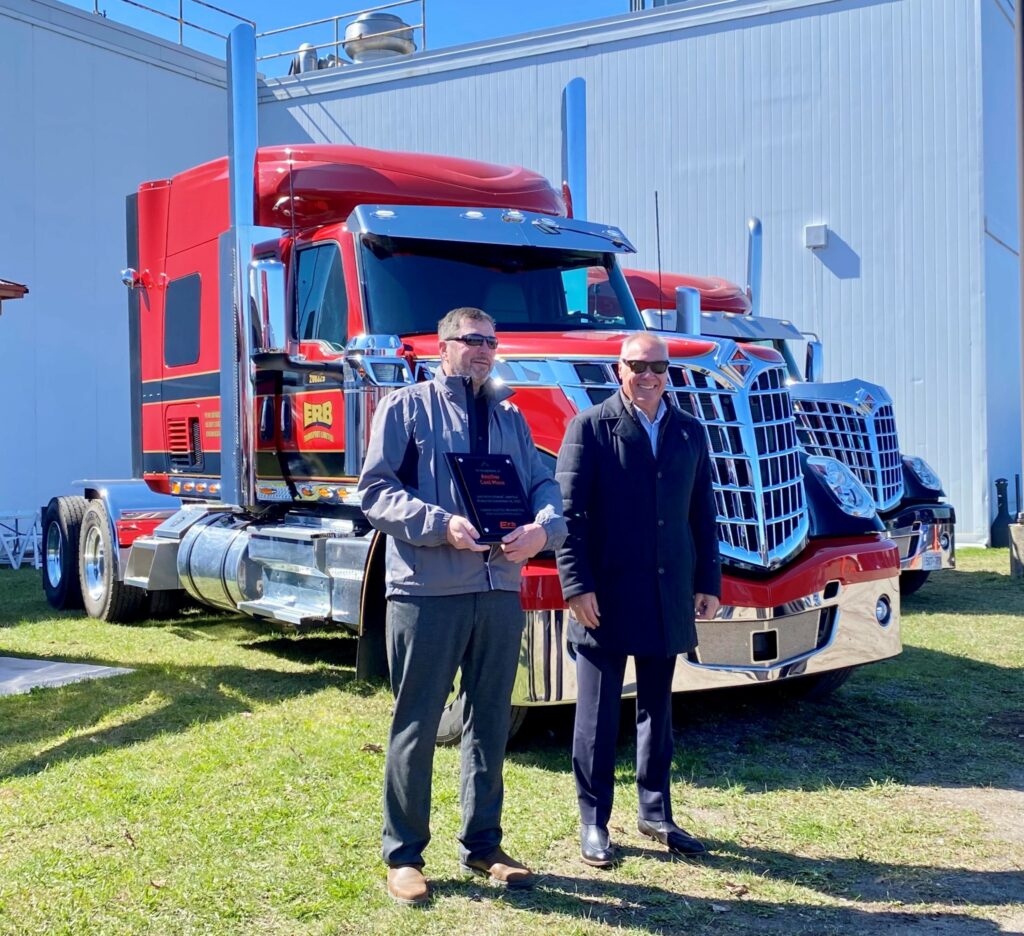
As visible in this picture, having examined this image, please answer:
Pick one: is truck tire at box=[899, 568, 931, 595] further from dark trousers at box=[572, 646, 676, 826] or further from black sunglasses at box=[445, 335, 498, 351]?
black sunglasses at box=[445, 335, 498, 351]

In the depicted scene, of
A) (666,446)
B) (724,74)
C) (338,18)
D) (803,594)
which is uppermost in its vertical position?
(338,18)

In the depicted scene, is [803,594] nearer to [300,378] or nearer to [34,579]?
[300,378]

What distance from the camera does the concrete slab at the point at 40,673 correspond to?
7078mm

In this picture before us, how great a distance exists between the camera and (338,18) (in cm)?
2133

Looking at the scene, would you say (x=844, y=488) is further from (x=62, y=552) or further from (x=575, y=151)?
(x=62, y=552)

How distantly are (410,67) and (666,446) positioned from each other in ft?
53.8

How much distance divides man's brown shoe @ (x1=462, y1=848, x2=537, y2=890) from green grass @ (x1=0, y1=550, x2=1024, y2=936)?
0.22 ft

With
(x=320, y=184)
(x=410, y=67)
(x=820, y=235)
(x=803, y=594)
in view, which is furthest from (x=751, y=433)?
(x=410, y=67)

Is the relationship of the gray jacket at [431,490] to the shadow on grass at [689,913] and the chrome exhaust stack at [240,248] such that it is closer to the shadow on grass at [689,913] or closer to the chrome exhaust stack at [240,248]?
the shadow on grass at [689,913]

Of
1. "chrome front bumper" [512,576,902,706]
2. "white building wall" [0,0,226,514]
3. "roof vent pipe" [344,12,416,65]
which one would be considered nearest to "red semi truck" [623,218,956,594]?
"chrome front bumper" [512,576,902,706]

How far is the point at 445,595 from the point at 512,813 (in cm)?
129

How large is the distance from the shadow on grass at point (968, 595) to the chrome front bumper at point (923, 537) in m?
0.39

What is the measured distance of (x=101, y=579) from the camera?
10.0m

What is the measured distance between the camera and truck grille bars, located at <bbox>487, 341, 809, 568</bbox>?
548 cm
